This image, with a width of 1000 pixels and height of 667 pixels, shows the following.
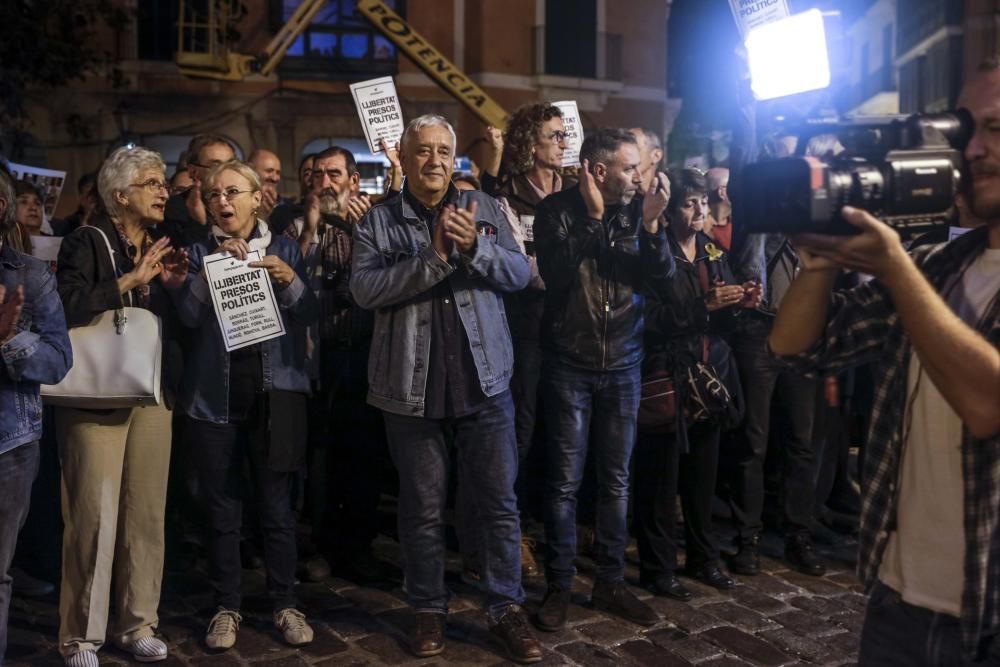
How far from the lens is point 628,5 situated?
24516mm

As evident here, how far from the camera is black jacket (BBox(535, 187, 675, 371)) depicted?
15.8 feet

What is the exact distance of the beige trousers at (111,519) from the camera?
14.3 ft

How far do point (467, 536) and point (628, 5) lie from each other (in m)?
21.2

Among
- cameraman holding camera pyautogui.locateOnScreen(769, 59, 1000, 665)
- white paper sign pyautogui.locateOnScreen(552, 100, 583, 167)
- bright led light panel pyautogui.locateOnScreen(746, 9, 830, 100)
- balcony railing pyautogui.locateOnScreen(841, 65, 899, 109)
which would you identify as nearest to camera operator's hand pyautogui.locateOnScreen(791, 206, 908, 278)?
cameraman holding camera pyautogui.locateOnScreen(769, 59, 1000, 665)

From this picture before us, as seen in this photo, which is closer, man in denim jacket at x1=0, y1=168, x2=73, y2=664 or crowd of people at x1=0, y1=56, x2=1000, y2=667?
crowd of people at x1=0, y1=56, x2=1000, y2=667

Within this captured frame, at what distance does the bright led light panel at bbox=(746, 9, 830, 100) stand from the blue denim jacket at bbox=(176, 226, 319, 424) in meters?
2.53

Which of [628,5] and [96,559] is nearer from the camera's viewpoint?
[96,559]

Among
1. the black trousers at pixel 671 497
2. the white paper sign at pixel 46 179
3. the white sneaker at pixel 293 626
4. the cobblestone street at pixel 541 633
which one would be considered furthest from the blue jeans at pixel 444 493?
the white paper sign at pixel 46 179

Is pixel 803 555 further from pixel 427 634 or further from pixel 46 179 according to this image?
pixel 46 179

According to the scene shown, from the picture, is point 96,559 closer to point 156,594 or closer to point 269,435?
point 156,594

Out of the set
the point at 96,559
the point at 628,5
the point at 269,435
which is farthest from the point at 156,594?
the point at 628,5

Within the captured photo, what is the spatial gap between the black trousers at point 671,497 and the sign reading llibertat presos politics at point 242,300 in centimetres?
195

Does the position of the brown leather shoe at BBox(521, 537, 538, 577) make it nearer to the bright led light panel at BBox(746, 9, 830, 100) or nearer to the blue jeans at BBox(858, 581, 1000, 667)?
the bright led light panel at BBox(746, 9, 830, 100)

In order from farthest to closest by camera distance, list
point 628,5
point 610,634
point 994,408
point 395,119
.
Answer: point 628,5
point 395,119
point 610,634
point 994,408
